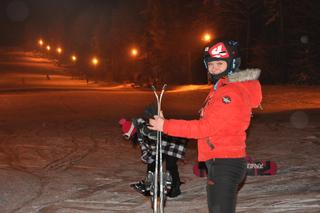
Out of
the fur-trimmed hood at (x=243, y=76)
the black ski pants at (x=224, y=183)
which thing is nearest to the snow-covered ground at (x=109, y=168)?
the black ski pants at (x=224, y=183)

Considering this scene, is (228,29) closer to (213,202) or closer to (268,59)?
(268,59)

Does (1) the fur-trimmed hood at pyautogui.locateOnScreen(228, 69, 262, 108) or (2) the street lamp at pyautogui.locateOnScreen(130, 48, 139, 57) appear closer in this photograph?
(1) the fur-trimmed hood at pyautogui.locateOnScreen(228, 69, 262, 108)

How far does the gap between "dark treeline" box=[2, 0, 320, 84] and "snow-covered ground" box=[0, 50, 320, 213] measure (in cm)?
2399

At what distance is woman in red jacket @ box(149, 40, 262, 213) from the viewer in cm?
356

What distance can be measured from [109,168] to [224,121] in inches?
253

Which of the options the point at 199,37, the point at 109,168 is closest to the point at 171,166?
the point at 109,168

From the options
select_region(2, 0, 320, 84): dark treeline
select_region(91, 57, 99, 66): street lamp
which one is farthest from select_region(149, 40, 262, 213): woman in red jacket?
select_region(91, 57, 99, 66): street lamp

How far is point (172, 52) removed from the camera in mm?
59812

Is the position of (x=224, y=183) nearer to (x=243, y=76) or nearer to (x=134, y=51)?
(x=243, y=76)

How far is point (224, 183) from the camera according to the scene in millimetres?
3600

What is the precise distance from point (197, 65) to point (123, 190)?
52027mm

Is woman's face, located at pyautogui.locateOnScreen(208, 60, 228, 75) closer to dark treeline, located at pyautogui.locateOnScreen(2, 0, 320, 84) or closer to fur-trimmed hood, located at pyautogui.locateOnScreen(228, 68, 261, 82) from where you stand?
fur-trimmed hood, located at pyautogui.locateOnScreen(228, 68, 261, 82)

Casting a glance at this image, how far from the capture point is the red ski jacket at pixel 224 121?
355 centimetres

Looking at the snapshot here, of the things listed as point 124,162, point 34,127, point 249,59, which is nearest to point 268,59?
point 249,59
